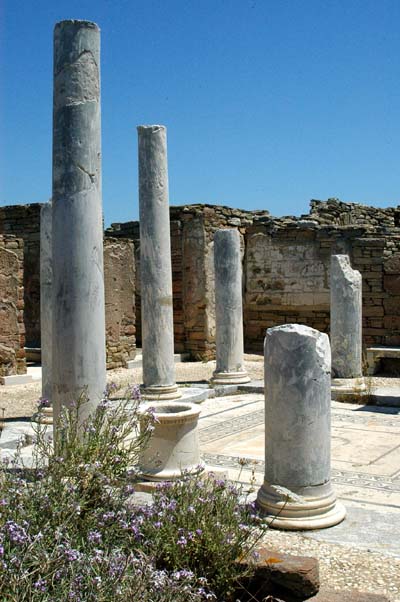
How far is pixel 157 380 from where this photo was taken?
9672mm

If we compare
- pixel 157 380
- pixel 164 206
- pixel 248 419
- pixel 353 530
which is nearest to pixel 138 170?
pixel 164 206

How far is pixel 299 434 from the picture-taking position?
15.8 feet

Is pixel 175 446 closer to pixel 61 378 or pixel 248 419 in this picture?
pixel 61 378

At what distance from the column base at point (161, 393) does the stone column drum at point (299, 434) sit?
4586 millimetres

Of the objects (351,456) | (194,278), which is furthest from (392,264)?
(351,456)

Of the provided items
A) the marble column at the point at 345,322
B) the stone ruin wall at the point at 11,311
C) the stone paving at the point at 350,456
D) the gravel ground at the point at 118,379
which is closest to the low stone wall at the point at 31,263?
the gravel ground at the point at 118,379

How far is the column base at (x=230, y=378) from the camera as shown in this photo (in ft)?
38.5

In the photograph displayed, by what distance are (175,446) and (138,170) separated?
205 inches

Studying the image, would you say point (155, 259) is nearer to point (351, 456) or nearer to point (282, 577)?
point (351, 456)

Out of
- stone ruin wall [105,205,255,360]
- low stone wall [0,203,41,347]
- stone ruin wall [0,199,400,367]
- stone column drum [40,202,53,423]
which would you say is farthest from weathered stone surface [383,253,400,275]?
stone column drum [40,202,53,423]

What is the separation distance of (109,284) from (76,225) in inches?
350

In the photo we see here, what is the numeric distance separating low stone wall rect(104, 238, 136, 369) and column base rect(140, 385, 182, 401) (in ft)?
15.1

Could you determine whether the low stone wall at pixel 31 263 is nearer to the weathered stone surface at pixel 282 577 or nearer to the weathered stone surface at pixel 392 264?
the weathered stone surface at pixel 392 264

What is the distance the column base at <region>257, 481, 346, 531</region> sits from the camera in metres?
4.66
